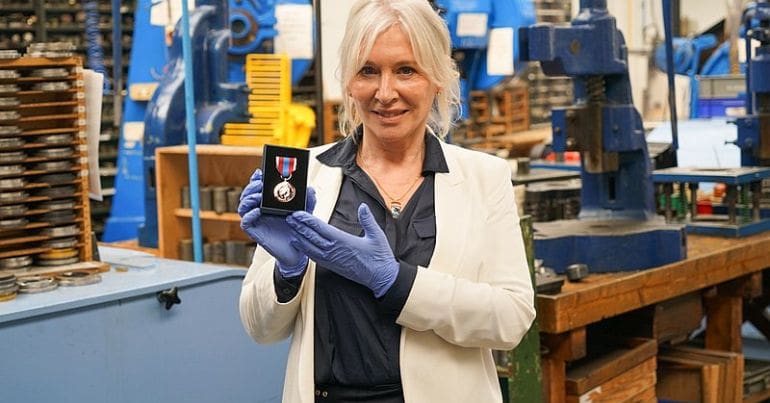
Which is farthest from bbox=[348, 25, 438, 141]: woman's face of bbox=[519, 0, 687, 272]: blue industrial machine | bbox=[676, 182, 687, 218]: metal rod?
bbox=[676, 182, 687, 218]: metal rod

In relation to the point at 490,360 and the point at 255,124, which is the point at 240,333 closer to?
the point at 490,360

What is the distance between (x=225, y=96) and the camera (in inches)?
184

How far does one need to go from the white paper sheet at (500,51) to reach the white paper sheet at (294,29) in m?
1.93

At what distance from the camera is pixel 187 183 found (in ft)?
14.5

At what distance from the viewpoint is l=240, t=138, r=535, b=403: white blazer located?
171 cm

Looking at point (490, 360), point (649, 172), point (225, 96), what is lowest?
point (490, 360)

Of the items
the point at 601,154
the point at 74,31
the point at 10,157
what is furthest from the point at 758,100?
the point at 74,31

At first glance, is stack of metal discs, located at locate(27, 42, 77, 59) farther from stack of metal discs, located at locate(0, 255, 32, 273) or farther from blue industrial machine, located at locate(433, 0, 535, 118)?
blue industrial machine, located at locate(433, 0, 535, 118)

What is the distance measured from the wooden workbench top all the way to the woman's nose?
112 centimetres

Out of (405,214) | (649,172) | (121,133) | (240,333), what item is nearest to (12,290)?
(240,333)

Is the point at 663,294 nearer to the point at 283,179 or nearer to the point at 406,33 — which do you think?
the point at 406,33

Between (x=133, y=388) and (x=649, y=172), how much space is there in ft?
5.59

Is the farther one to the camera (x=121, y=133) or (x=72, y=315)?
(x=121, y=133)

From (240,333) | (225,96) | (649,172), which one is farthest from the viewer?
(225,96)
